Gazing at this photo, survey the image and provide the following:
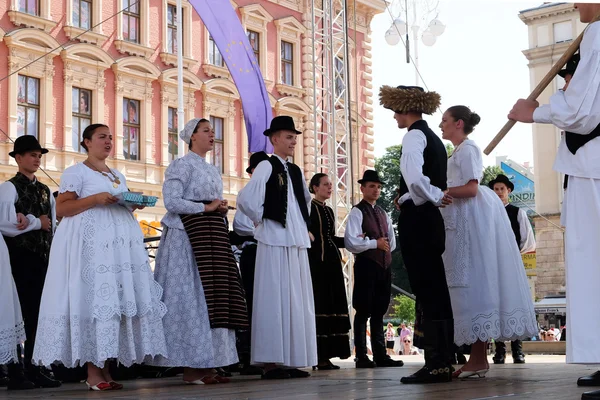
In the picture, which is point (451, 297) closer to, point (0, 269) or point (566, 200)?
point (566, 200)

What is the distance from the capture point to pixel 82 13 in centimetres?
2441

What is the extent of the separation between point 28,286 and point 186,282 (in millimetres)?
1209

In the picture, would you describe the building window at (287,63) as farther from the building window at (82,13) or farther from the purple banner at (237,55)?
the purple banner at (237,55)

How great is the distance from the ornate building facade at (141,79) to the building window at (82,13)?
0.08 ft

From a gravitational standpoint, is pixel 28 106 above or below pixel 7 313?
above

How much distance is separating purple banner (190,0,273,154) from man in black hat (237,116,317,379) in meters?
4.30

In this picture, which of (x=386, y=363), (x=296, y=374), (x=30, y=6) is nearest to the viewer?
(x=296, y=374)

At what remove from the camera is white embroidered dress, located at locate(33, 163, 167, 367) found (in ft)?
19.9

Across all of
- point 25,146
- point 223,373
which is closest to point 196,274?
point 223,373

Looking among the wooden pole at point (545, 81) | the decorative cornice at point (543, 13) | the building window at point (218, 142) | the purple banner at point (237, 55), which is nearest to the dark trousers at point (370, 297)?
the purple banner at point (237, 55)

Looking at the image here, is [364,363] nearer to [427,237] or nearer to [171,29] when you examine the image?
[427,237]

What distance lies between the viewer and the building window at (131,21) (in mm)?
25531

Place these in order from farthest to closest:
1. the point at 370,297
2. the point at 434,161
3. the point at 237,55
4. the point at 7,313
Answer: the point at 237,55, the point at 370,297, the point at 7,313, the point at 434,161

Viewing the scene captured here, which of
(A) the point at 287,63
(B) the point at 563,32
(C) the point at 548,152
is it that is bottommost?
(C) the point at 548,152
